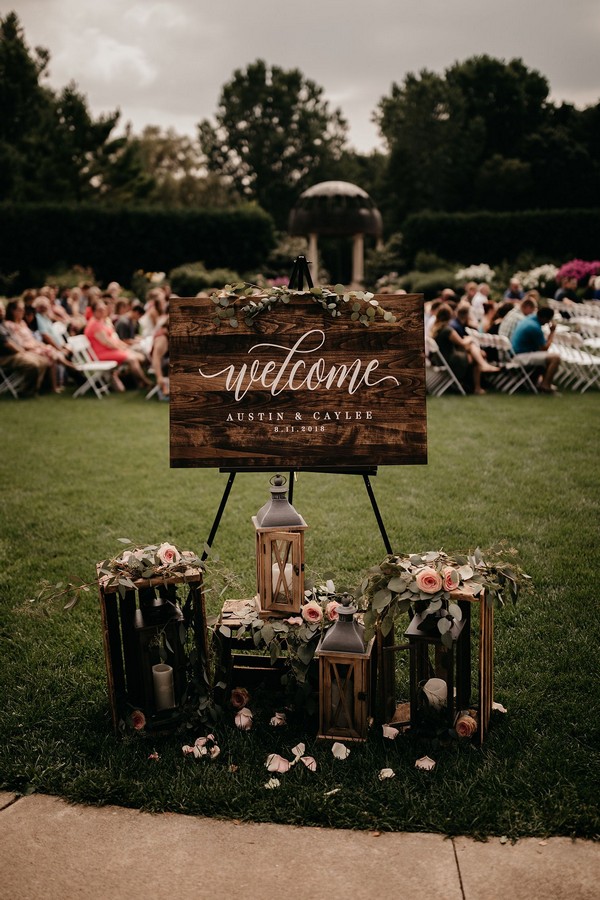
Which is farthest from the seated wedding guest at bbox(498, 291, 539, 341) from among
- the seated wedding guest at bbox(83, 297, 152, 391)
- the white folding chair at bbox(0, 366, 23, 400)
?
the white folding chair at bbox(0, 366, 23, 400)

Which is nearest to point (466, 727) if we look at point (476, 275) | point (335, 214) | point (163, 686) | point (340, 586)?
point (340, 586)

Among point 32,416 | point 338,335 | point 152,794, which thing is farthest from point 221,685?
point 32,416

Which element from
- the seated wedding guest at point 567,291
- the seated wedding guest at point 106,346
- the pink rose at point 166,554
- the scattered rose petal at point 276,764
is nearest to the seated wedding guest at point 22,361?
the seated wedding guest at point 106,346

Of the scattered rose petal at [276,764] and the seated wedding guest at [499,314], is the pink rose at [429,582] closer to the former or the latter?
the scattered rose petal at [276,764]

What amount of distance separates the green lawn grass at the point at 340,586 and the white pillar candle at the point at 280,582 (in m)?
0.26

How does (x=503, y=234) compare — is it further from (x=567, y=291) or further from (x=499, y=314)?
(x=499, y=314)

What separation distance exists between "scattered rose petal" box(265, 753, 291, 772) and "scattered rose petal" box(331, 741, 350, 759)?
0.62 feet

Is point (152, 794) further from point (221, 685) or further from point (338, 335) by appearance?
point (338, 335)

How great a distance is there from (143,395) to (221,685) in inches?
322

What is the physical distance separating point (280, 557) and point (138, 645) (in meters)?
0.71

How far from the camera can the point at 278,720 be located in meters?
3.10

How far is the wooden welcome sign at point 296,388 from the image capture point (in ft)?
10.2

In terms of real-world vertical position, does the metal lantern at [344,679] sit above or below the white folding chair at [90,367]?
below

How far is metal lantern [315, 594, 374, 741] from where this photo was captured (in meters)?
2.89
